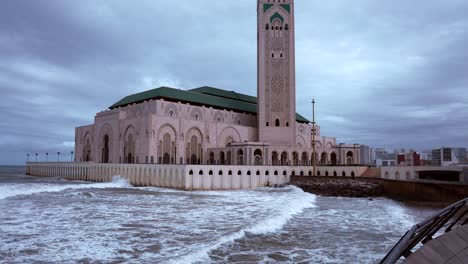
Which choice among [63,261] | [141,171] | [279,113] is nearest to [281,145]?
[279,113]

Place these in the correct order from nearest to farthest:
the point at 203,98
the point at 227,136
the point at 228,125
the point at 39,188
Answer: the point at 39,188
the point at 228,125
the point at 227,136
the point at 203,98

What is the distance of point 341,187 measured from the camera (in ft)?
111

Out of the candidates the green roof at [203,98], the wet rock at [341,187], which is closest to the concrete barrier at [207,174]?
the wet rock at [341,187]

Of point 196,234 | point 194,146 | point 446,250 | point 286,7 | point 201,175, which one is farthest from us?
point 286,7

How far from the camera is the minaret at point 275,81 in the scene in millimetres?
55656

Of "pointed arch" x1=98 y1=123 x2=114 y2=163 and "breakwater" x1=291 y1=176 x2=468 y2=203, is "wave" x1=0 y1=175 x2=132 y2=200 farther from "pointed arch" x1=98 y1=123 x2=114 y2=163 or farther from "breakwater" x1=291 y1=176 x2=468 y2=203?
"breakwater" x1=291 y1=176 x2=468 y2=203

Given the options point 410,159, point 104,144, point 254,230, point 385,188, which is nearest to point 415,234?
point 254,230

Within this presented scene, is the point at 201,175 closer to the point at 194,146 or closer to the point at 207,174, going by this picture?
the point at 207,174

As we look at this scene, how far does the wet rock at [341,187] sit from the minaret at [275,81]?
740 inches

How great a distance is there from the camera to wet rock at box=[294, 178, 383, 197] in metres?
32.1

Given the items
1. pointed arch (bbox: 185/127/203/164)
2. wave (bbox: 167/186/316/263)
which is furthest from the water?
pointed arch (bbox: 185/127/203/164)

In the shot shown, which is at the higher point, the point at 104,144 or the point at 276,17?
the point at 276,17

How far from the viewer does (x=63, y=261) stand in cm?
987

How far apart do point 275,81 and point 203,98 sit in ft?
41.9
